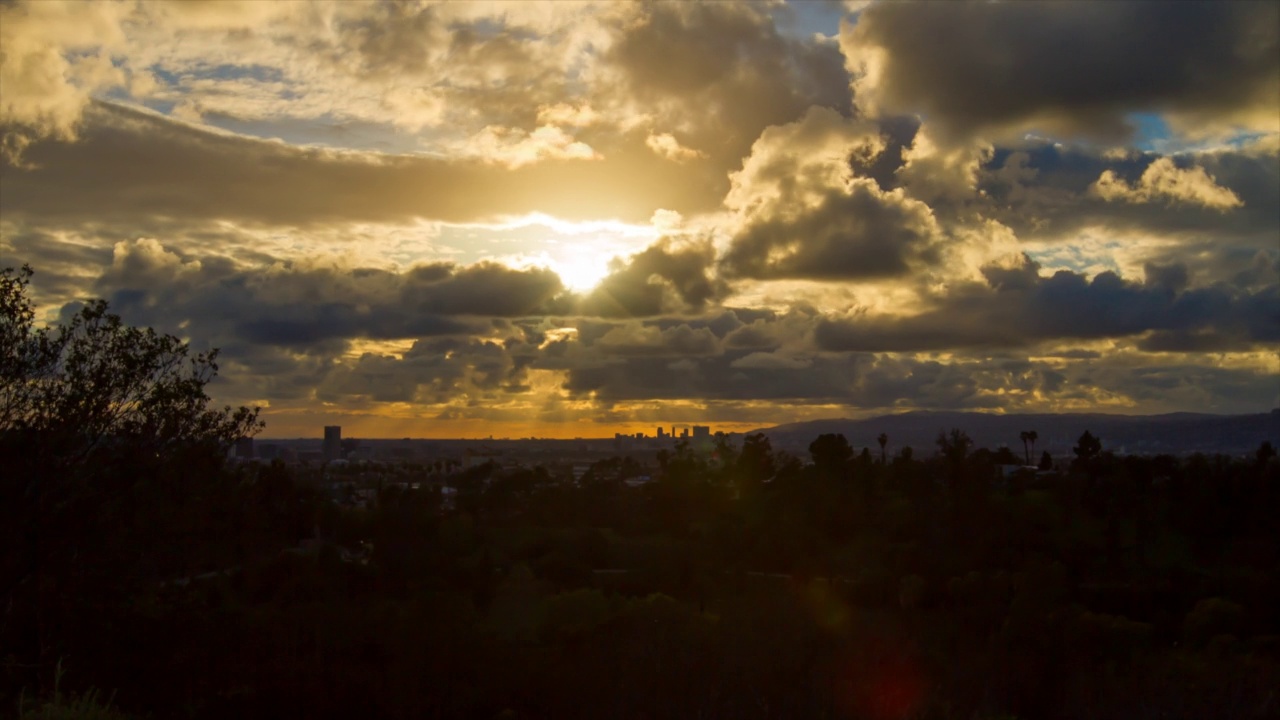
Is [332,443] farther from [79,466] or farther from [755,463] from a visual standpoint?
[79,466]

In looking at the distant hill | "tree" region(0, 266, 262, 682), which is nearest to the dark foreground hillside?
"tree" region(0, 266, 262, 682)

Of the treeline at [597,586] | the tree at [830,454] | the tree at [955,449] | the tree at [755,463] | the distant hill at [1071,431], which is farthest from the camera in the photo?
the distant hill at [1071,431]

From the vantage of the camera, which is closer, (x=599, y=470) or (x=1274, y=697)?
(x=1274, y=697)

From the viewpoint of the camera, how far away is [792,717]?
14.6 m

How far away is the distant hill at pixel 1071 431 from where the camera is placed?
5266 inches

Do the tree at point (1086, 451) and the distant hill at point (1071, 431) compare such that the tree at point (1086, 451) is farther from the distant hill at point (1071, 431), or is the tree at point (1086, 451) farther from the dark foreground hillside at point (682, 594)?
the distant hill at point (1071, 431)

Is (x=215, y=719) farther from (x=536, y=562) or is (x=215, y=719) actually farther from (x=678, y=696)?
(x=536, y=562)

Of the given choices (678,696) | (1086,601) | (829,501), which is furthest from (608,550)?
(678,696)

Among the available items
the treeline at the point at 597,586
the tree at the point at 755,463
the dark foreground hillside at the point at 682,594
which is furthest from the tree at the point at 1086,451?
the tree at the point at 755,463

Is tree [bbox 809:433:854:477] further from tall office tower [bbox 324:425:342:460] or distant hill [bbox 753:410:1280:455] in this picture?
tall office tower [bbox 324:425:342:460]

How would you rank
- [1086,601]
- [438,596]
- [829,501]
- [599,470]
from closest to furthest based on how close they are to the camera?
1. [438,596]
2. [1086,601]
3. [829,501]
4. [599,470]

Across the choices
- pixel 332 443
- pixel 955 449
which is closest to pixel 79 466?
pixel 955 449

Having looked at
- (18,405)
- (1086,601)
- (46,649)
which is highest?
(18,405)

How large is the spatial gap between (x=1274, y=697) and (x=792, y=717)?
770cm
